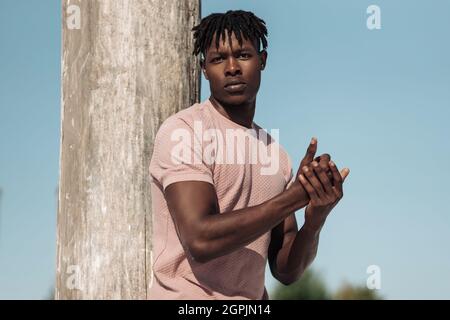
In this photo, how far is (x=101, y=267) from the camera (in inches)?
171

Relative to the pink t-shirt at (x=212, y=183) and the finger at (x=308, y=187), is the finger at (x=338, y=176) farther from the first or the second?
the pink t-shirt at (x=212, y=183)

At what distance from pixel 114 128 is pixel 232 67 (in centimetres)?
75

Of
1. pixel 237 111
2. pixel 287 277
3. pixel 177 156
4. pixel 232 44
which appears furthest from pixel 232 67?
pixel 287 277

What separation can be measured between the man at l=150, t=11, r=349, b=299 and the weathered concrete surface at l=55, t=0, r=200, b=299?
22 centimetres

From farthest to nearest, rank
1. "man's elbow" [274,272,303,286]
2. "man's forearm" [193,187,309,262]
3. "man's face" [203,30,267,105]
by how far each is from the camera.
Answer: "man's elbow" [274,272,303,286], "man's face" [203,30,267,105], "man's forearm" [193,187,309,262]

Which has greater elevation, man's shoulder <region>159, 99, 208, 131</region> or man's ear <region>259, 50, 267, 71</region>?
man's ear <region>259, 50, 267, 71</region>

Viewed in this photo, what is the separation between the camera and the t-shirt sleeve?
3812 mm

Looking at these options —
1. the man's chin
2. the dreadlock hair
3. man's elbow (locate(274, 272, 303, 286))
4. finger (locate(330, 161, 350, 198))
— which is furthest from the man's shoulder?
man's elbow (locate(274, 272, 303, 286))

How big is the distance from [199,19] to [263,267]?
145cm

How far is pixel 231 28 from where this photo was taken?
4.20 m

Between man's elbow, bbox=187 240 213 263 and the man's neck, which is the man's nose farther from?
man's elbow, bbox=187 240 213 263

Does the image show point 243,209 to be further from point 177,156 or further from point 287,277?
point 287,277
